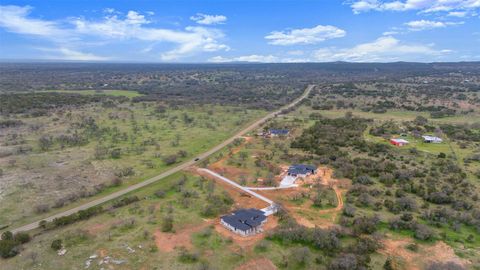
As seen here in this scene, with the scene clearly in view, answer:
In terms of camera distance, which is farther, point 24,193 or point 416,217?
point 24,193

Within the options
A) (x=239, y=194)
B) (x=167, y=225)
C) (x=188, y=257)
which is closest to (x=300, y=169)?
(x=239, y=194)

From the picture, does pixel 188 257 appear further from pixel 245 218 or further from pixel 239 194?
pixel 239 194

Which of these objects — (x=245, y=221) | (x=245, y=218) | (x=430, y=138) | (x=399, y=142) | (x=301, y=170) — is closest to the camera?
(x=245, y=221)

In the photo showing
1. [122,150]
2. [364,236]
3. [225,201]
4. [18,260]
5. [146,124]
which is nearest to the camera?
[18,260]

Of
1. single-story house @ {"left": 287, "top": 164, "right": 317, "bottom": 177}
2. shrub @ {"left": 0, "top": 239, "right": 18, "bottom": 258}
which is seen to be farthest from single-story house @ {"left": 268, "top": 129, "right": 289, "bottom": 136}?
shrub @ {"left": 0, "top": 239, "right": 18, "bottom": 258}

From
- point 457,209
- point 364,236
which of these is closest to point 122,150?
point 364,236

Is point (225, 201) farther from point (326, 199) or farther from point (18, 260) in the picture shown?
point (18, 260)
